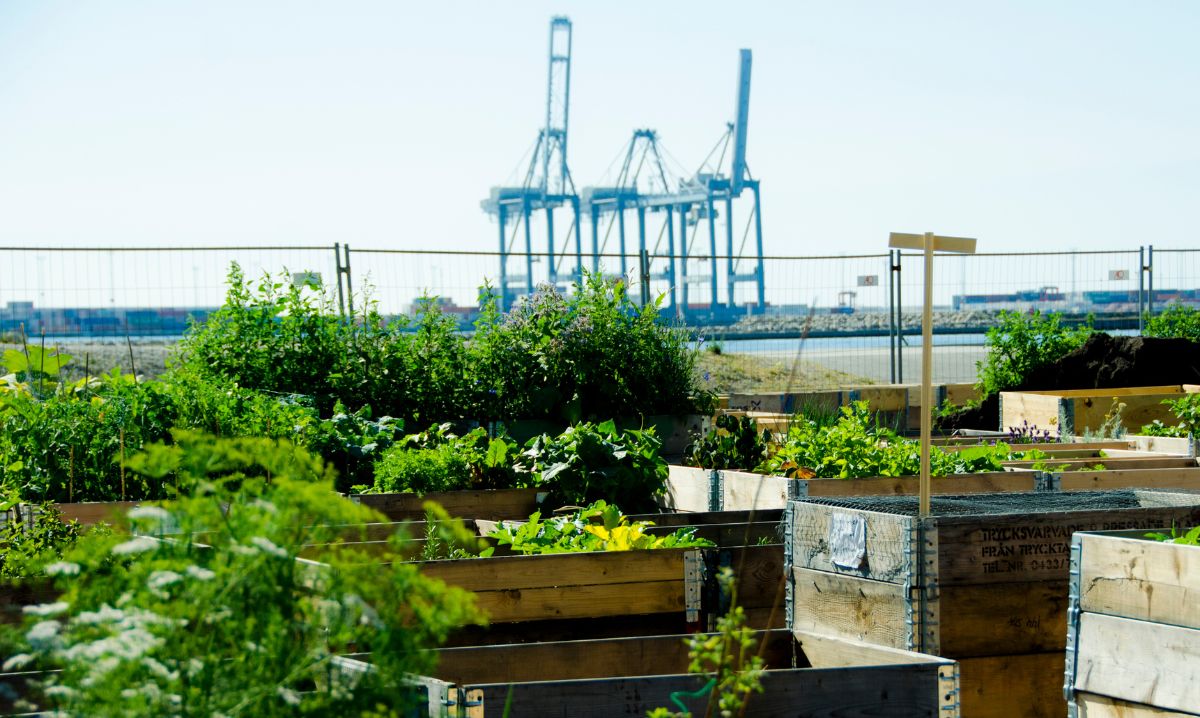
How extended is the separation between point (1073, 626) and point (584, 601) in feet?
5.35

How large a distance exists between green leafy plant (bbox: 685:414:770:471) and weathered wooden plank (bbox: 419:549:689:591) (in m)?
1.90

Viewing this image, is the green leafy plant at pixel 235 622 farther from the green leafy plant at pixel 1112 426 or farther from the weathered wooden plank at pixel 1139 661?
the green leafy plant at pixel 1112 426

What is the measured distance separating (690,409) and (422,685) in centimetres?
560

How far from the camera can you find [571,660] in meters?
3.25

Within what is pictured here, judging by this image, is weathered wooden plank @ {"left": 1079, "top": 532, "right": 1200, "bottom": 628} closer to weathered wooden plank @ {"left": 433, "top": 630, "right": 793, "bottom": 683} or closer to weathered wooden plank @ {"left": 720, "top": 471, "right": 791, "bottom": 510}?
weathered wooden plank @ {"left": 433, "top": 630, "right": 793, "bottom": 683}

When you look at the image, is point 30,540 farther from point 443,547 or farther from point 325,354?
point 325,354

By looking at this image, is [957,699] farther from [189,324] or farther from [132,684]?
[189,324]

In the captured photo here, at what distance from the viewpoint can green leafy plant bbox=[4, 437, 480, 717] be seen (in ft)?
5.18

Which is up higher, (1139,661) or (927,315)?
(927,315)

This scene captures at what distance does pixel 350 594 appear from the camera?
166cm

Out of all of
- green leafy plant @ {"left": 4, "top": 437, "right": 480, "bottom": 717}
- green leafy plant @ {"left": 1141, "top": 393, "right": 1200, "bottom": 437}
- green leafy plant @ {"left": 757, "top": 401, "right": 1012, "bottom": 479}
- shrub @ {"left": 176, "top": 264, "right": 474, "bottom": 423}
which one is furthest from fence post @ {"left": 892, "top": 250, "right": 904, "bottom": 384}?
green leafy plant @ {"left": 4, "top": 437, "right": 480, "bottom": 717}

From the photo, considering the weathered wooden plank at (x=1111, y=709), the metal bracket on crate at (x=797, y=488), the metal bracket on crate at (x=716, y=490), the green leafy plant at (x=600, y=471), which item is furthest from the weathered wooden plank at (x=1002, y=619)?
the metal bracket on crate at (x=716, y=490)

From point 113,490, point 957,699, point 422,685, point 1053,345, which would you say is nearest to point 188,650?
point 422,685

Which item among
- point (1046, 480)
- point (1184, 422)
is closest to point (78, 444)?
point (1046, 480)
